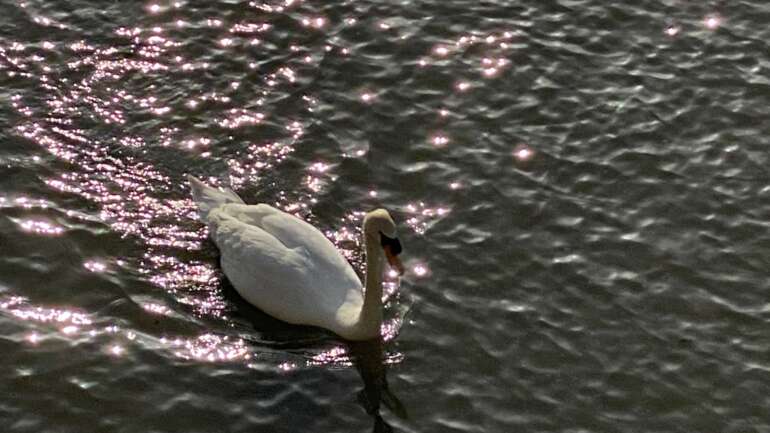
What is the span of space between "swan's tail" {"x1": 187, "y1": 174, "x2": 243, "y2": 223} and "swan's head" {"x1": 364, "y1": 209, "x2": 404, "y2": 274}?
221 centimetres

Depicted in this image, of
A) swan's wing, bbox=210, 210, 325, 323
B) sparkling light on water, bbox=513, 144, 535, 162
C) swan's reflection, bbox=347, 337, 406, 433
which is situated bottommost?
swan's reflection, bbox=347, 337, 406, 433

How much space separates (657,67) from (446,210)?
4.11m

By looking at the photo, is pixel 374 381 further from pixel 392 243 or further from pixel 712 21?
Result: pixel 712 21

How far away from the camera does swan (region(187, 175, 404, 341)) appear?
44.8 feet

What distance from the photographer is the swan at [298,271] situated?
13.7 m

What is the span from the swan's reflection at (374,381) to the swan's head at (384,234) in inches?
38.6

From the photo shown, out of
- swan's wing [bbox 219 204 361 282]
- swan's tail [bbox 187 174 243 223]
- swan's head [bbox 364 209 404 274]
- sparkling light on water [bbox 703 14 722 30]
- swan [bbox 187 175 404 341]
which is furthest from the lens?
sparkling light on water [bbox 703 14 722 30]

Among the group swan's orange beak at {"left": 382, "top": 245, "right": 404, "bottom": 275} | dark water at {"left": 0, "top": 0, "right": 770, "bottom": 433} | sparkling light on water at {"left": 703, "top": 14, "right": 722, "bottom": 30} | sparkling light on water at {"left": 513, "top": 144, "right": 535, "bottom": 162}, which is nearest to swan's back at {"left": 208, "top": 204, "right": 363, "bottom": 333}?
dark water at {"left": 0, "top": 0, "right": 770, "bottom": 433}

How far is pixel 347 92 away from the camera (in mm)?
17281

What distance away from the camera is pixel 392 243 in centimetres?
1345

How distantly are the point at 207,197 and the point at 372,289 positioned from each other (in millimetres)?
2515

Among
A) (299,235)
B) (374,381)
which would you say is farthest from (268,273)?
(374,381)

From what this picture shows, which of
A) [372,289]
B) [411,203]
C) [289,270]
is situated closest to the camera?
[372,289]

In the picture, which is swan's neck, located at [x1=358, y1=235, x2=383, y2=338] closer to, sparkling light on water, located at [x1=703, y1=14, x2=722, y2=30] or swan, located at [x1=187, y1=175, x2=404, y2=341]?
swan, located at [x1=187, y1=175, x2=404, y2=341]
